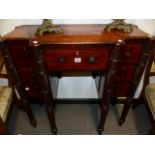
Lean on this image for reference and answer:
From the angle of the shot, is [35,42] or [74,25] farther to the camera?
[74,25]

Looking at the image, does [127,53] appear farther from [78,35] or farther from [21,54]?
[21,54]

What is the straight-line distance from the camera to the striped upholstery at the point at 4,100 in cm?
107

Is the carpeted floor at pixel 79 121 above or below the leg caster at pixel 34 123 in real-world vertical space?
below

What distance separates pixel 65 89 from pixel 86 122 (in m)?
0.40

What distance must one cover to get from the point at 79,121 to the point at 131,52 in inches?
33.2

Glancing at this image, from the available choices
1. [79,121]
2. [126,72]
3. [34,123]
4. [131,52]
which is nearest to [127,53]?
[131,52]

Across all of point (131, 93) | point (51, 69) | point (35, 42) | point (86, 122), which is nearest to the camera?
point (35, 42)

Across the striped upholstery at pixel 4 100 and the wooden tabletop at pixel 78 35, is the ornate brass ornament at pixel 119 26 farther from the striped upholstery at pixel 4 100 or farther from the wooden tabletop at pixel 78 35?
the striped upholstery at pixel 4 100

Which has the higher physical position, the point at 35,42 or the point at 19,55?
the point at 35,42

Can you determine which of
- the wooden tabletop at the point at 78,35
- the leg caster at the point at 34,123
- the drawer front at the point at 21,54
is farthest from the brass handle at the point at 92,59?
the leg caster at the point at 34,123

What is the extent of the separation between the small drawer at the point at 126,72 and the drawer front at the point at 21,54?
641 mm

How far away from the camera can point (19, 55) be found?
3.39 ft
